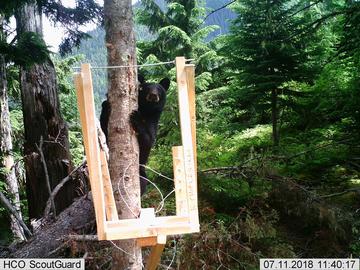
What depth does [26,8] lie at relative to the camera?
587 centimetres

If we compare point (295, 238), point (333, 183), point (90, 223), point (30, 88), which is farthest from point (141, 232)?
point (333, 183)

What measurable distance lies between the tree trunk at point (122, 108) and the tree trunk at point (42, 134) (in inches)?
110

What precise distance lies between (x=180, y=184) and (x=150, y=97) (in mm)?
1731

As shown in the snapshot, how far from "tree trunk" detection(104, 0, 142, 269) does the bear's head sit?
3.62 feet

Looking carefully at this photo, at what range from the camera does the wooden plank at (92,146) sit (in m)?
2.41

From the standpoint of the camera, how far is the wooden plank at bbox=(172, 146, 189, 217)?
8.75 feet

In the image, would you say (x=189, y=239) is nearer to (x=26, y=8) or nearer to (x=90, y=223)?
(x=90, y=223)

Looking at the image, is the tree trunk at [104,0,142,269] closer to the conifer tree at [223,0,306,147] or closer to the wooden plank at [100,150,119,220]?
the wooden plank at [100,150,119,220]

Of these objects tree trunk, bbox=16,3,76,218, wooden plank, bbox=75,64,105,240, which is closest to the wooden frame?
wooden plank, bbox=75,64,105,240

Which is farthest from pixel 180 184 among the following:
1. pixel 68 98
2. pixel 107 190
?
pixel 68 98

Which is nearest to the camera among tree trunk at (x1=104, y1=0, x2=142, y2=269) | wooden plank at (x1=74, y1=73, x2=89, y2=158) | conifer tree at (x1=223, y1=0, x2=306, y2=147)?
wooden plank at (x1=74, y1=73, x2=89, y2=158)

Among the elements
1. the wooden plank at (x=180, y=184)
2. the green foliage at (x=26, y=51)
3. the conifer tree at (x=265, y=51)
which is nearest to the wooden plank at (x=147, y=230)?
the wooden plank at (x=180, y=184)

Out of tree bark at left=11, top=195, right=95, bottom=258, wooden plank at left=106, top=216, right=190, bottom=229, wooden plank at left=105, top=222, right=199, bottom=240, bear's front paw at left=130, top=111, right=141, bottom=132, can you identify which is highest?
bear's front paw at left=130, top=111, right=141, bottom=132

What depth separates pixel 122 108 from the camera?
3127 mm
